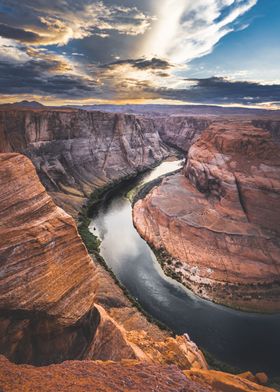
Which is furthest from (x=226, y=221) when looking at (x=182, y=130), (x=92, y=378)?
(x=182, y=130)

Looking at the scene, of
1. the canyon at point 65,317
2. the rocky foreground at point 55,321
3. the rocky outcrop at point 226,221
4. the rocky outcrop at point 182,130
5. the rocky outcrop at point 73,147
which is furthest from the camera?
the rocky outcrop at point 182,130

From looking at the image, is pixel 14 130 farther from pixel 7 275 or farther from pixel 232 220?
pixel 7 275

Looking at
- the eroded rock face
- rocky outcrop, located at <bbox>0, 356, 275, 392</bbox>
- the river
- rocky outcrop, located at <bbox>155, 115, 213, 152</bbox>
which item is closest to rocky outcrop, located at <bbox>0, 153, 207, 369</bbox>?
the eroded rock face

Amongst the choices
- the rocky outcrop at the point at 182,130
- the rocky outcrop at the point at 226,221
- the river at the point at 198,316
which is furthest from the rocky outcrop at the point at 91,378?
the rocky outcrop at the point at 182,130

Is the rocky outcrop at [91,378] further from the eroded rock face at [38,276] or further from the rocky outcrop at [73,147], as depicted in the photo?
the rocky outcrop at [73,147]

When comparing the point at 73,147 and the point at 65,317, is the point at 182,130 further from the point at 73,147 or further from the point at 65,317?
the point at 65,317

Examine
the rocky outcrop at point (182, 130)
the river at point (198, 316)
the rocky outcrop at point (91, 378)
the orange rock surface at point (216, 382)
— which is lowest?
the rocky outcrop at point (182, 130)
